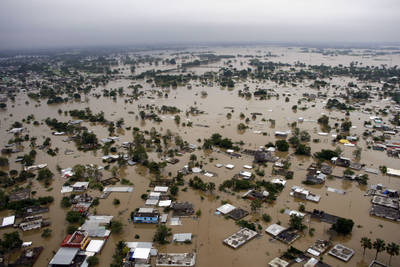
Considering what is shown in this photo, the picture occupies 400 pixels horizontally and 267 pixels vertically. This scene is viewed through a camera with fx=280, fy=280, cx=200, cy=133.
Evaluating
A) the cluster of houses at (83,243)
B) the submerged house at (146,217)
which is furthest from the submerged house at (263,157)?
the cluster of houses at (83,243)

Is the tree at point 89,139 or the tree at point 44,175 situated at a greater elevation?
the tree at point 89,139

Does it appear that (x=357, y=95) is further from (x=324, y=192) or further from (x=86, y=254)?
(x=86, y=254)

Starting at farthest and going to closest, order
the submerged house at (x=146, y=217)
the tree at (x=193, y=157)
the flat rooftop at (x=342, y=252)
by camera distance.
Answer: the tree at (x=193, y=157)
the submerged house at (x=146, y=217)
the flat rooftop at (x=342, y=252)

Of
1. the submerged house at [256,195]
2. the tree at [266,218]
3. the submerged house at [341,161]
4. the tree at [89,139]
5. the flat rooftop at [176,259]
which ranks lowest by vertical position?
the flat rooftop at [176,259]

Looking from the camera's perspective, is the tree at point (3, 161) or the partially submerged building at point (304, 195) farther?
the tree at point (3, 161)

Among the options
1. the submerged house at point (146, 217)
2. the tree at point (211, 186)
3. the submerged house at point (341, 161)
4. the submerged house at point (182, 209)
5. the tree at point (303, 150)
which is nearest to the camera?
the submerged house at point (146, 217)

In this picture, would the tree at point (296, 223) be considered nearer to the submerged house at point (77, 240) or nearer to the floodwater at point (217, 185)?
the floodwater at point (217, 185)

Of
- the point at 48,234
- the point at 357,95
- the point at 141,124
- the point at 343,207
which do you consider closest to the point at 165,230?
the point at 48,234

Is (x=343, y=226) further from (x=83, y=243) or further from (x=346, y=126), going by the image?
(x=346, y=126)

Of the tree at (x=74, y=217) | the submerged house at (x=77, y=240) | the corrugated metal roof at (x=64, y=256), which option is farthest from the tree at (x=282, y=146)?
the corrugated metal roof at (x=64, y=256)
